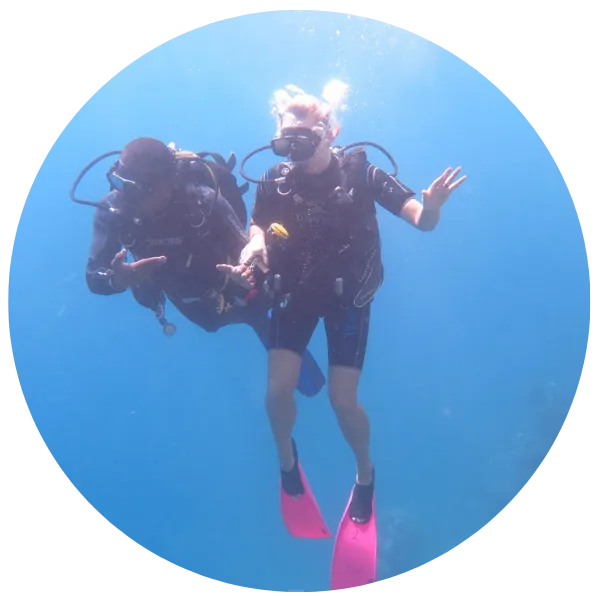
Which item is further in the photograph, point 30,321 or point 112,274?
point 30,321

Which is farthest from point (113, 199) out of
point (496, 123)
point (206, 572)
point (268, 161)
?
point (496, 123)

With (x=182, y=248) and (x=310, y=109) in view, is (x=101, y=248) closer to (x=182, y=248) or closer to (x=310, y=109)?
(x=182, y=248)

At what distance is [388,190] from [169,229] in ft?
6.56

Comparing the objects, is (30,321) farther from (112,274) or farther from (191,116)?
(191,116)

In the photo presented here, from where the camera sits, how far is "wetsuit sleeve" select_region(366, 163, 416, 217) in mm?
3748

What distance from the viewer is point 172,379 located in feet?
25.7

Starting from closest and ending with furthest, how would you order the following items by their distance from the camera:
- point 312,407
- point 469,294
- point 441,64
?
point 441,64 → point 469,294 → point 312,407

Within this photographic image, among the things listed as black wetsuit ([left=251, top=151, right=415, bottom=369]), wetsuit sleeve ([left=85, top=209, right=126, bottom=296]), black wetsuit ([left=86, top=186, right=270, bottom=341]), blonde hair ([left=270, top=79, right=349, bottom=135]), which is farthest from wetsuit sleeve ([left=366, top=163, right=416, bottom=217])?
wetsuit sleeve ([left=85, top=209, right=126, bottom=296])

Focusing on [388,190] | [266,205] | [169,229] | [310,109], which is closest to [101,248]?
[169,229]

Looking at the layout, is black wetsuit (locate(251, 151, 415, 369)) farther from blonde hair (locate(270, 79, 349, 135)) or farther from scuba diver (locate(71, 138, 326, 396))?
A: scuba diver (locate(71, 138, 326, 396))

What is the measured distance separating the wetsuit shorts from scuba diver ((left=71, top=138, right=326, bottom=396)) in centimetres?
57

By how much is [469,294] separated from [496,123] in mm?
2540

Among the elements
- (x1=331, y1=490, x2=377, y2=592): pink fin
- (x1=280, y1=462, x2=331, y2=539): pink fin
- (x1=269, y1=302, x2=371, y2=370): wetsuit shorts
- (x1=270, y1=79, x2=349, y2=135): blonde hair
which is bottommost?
(x1=331, y1=490, x2=377, y2=592): pink fin

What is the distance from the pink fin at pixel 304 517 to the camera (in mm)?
4805
